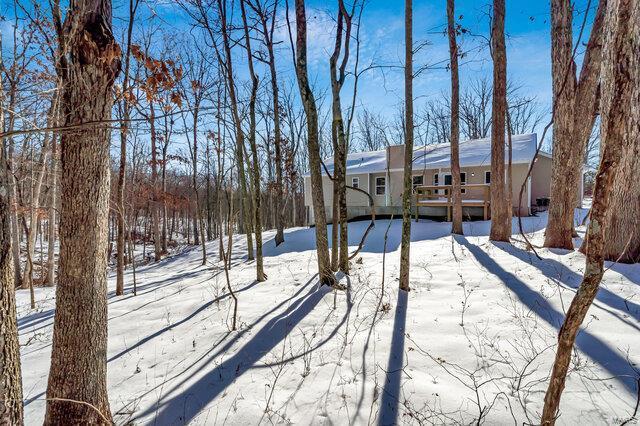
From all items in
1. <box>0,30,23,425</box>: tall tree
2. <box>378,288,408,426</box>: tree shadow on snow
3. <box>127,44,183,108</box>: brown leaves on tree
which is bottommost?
<box>378,288,408,426</box>: tree shadow on snow

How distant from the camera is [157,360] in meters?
3.87

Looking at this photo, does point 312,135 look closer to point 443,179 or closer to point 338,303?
point 338,303

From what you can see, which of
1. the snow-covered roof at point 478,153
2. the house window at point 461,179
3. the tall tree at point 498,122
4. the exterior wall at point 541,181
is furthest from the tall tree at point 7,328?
the exterior wall at point 541,181

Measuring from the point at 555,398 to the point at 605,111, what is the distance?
143 centimetres

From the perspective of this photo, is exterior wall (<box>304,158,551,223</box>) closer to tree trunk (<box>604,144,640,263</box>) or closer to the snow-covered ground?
tree trunk (<box>604,144,640,263</box>)

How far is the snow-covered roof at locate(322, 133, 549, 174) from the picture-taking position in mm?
14259

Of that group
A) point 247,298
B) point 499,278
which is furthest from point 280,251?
point 499,278

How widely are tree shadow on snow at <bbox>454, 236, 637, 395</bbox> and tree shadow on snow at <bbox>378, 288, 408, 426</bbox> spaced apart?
1.81 metres

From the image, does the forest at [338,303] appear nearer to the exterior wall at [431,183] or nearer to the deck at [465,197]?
the deck at [465,197]

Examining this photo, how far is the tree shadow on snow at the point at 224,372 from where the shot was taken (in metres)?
2.83

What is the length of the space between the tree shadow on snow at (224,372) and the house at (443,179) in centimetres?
920

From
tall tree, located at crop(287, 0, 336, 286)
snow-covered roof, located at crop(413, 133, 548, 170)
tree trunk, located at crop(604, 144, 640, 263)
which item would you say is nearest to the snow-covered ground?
tree trunk, located at crop(604, 144, 640, 263)

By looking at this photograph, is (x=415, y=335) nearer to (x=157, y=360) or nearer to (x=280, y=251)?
(x=157, y=360)

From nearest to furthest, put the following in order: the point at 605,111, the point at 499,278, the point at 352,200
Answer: the point at 605,111 → the point at 499,278 → the point at 352,200
